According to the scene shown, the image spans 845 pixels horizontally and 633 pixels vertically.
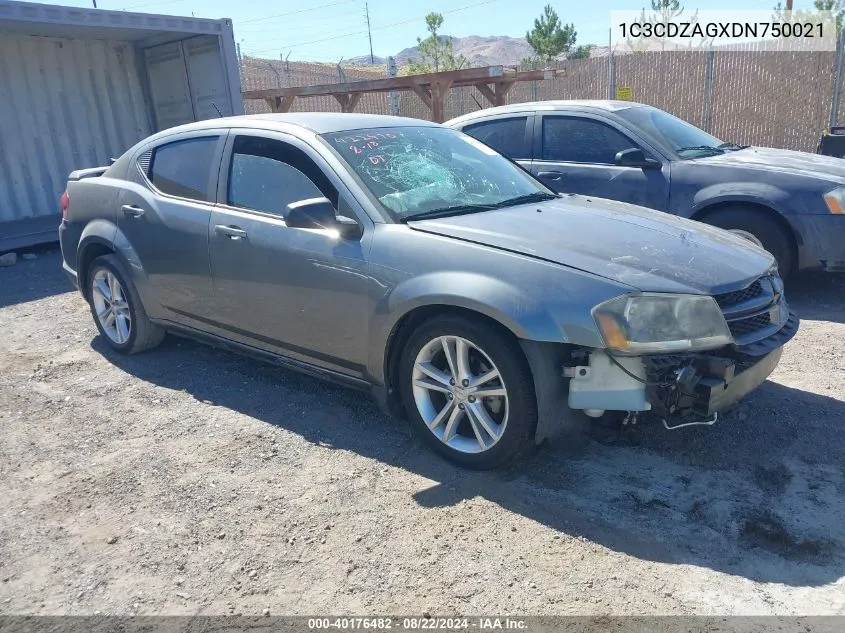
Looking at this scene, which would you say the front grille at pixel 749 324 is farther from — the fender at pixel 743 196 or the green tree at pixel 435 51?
the green tree at pixel 435 51

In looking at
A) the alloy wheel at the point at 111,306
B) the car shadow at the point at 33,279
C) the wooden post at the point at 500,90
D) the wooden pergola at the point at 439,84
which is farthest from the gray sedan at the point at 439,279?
the wooden post at the point at 500,90

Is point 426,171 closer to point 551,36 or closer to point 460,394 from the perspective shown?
point 460,394

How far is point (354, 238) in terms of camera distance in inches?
143

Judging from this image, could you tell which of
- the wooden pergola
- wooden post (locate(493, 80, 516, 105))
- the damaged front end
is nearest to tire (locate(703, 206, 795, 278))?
the damaged front end

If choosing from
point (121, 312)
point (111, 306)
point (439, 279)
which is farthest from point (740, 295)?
point (111, 306)

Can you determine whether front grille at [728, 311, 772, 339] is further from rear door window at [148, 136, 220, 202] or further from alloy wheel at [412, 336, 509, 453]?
rear door window at [148, 136, 220, 202]

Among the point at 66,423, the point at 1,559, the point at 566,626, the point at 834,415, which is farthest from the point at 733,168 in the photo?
the point at 1,559

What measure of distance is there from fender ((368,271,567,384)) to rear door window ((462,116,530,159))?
3.79m

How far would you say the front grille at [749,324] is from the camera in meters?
3.23

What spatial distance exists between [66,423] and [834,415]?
14.6 ft

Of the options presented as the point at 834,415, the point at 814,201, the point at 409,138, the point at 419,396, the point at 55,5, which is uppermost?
the point at 55,5

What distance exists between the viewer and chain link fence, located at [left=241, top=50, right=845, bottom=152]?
15.7 metres

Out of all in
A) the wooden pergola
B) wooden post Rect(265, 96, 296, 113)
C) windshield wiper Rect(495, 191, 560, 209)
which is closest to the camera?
windshield wiper Rect(495, 191, 560, 209)

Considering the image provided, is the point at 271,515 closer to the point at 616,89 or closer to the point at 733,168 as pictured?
the point at 733,168
